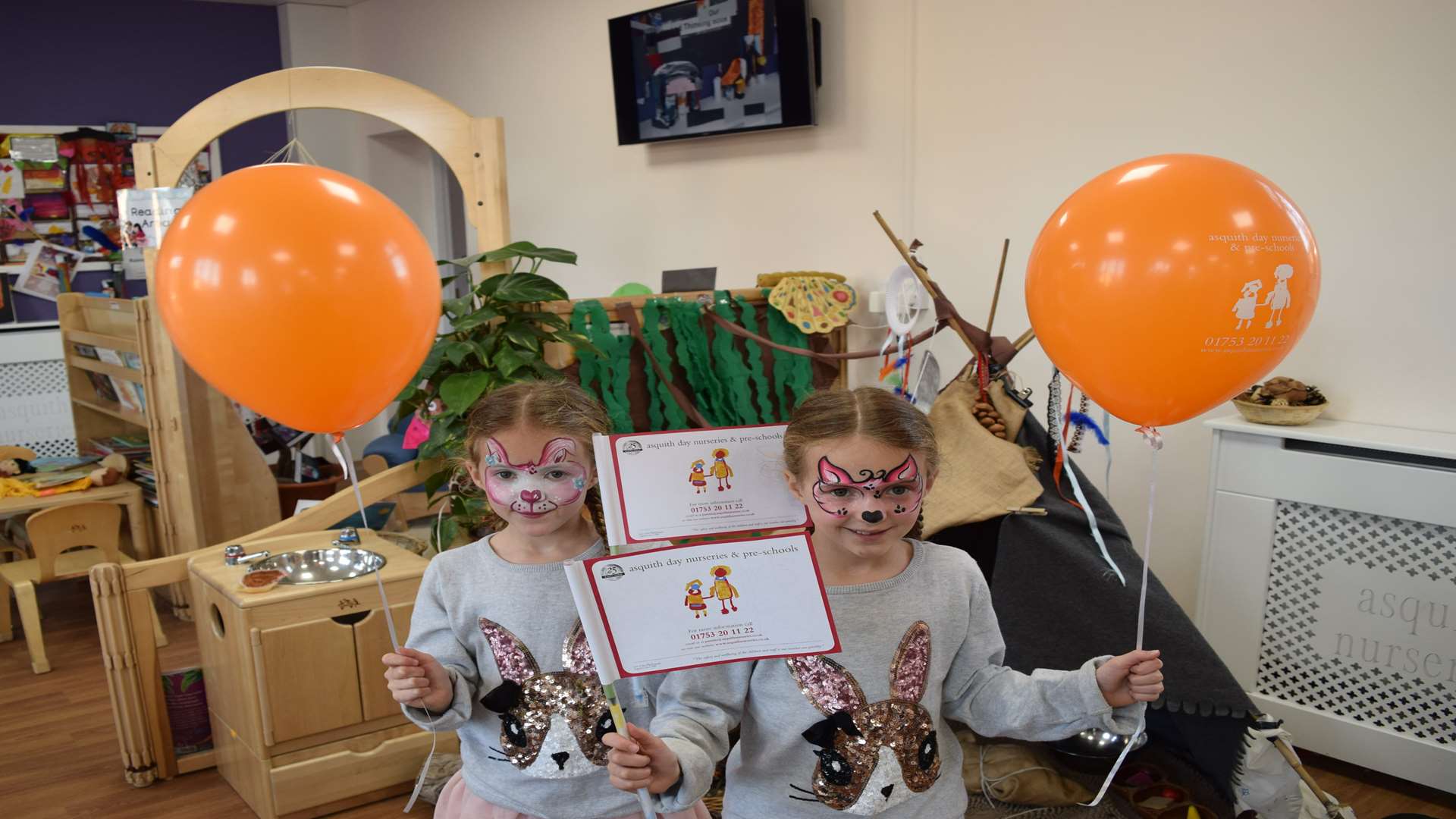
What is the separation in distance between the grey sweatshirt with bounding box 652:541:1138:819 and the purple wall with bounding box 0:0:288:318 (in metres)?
5.61

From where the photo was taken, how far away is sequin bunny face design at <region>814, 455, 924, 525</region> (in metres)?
1.45

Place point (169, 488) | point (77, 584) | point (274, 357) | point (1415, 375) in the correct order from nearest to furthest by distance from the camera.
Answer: point (274, 357)
point (1415, 375)
point (169, 488)
point (77, 584)

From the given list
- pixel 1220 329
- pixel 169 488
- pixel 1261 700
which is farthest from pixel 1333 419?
pixel 169 488

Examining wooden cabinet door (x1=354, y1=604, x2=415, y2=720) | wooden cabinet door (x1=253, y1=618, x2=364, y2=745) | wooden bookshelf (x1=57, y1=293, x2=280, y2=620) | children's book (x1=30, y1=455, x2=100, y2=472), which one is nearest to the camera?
wooden cabinet door (x1=253, y1=618, x2=364, y2=745)

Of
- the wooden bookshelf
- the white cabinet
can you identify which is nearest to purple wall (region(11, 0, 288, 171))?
the wooden bookshelf

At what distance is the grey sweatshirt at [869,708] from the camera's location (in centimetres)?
145

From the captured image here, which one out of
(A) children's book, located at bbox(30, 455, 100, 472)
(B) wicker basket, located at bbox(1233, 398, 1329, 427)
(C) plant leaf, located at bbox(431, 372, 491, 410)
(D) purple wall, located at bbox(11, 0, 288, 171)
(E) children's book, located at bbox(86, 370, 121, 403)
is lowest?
(A) children's book, located at bbox(30, 455, 100, 472)

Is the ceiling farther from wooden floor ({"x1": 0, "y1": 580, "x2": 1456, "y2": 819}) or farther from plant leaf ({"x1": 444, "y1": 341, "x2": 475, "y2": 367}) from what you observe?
plant leaf ({"x1": 444, "y1": 341, "x2": 475, "y2": 367})

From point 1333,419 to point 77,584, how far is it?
15.1ft

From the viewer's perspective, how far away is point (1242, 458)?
2.77 m

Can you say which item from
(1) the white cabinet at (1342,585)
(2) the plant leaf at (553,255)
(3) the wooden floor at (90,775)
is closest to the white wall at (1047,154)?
(1) the white cabinet at (1342,585)

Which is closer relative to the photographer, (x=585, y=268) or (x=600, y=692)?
(x=600, y=692)

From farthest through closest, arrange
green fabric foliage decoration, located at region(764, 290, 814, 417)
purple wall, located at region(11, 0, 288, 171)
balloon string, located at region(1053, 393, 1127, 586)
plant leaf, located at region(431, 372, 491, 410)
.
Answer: purple wall, located at region(11, 0, 288, 171) < green fabric foliage decoration, located at region(764, 290, 814, 417) < plant leaf, located at region(431, 372, 491, 410) < balloon string, located at region(1053, 393, 1127, 586)

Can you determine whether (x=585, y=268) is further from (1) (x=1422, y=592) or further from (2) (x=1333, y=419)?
(1) (x=1422, y=592)
